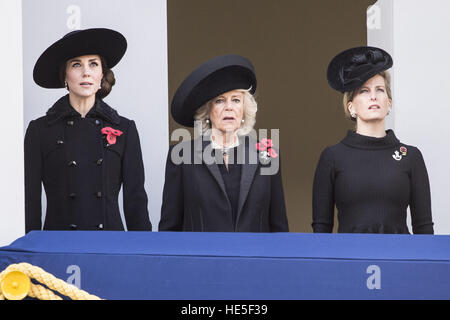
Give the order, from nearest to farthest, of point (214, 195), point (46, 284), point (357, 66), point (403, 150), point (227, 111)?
point (46, 284), point (214, 195), point (227, 111), point (403, 150), point (357, 66)

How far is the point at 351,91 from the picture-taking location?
11.3 ft

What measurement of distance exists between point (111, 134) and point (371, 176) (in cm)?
136

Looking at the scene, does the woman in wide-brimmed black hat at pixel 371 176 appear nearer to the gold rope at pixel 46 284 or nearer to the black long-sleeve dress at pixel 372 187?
the black long-sleeve dress at pixel 372 187

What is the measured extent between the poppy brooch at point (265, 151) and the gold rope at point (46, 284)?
1.67 metres

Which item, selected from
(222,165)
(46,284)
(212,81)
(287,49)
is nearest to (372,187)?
(222,165)

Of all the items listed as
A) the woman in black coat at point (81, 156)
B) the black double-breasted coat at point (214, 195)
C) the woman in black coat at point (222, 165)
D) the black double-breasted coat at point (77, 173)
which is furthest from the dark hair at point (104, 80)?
the black double-breasted coat at point (214, 195)

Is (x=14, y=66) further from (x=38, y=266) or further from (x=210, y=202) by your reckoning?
(x=210, y=202)

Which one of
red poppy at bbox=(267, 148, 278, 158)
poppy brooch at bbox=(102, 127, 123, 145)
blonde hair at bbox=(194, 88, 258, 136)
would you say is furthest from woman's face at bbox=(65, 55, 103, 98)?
red poppy at bbox=(267, 148, 278, 158)

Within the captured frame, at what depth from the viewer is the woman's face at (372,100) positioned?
11.1ft

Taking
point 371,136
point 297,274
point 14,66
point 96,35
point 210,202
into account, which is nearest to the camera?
point 297,274

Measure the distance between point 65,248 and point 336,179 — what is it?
1.82m

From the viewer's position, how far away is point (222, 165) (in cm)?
314

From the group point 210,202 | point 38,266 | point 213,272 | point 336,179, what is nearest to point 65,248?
point 38,266

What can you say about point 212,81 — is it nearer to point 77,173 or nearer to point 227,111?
point 227,111
